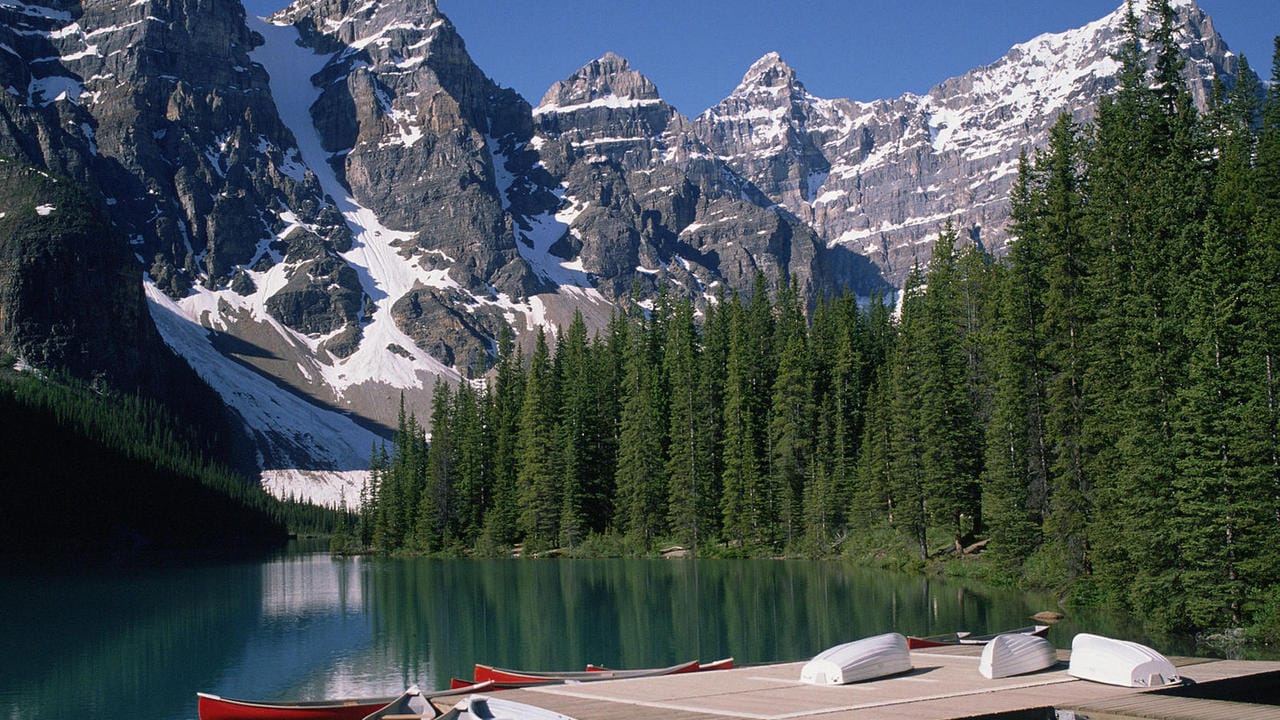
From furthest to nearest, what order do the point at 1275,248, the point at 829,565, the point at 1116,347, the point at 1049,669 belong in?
the point at 829,565, the point at 1116,347, the point at 1275,248, the point at 1049,669

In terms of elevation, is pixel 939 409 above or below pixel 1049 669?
above

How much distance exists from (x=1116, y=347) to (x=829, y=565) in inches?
1275

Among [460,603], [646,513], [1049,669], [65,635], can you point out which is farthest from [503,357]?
[1049,669]

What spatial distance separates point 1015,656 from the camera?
20.4 metres

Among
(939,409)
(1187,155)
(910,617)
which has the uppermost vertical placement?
(1187,155)

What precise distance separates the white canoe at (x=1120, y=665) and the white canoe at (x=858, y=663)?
3123 millimetres

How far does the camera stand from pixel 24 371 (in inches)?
7343

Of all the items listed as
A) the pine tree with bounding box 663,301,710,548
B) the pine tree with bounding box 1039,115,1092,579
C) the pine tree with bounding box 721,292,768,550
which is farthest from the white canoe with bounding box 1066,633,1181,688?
the pine tree with bounding box 663,301,710,548

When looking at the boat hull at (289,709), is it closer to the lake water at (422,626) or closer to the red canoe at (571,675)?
the red canoe at (571,675)

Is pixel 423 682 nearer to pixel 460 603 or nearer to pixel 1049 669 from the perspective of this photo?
pixel 1049 669

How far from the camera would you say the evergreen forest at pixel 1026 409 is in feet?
110

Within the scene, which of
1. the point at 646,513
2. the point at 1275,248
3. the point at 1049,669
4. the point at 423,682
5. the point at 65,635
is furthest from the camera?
the point at 646,513

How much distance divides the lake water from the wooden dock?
1107 centimetres

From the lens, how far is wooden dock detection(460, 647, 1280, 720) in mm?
16328
